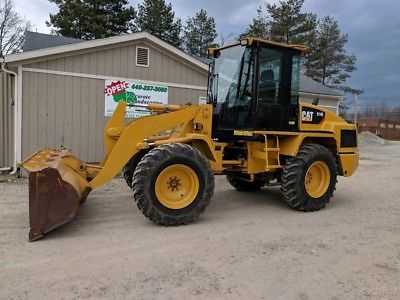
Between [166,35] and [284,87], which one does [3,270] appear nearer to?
[284,87]

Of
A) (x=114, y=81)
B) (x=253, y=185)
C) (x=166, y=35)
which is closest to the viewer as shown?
(x=253, y=185)

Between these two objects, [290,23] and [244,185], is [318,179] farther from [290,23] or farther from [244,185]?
[290,23]

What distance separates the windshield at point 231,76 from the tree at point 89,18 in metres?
23.2

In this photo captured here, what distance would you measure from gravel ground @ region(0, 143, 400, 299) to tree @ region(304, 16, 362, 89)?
3447 cm

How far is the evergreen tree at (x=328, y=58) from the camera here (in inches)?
1551

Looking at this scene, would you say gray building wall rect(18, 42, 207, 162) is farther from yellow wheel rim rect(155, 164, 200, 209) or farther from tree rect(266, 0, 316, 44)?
tree rect(266, 0, 316, 44)

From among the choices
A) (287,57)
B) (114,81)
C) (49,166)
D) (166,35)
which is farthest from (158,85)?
(166,35)

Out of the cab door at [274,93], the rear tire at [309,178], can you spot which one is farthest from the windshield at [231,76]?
the rear tire at [309,178]

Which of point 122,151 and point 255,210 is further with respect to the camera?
point 255,210

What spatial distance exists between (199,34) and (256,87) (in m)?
34.3

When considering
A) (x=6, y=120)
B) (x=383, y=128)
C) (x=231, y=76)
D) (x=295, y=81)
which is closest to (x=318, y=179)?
(x=295, y=81)

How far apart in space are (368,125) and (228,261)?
38167mm

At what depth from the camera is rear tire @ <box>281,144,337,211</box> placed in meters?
6.86

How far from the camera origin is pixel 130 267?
434 cm
